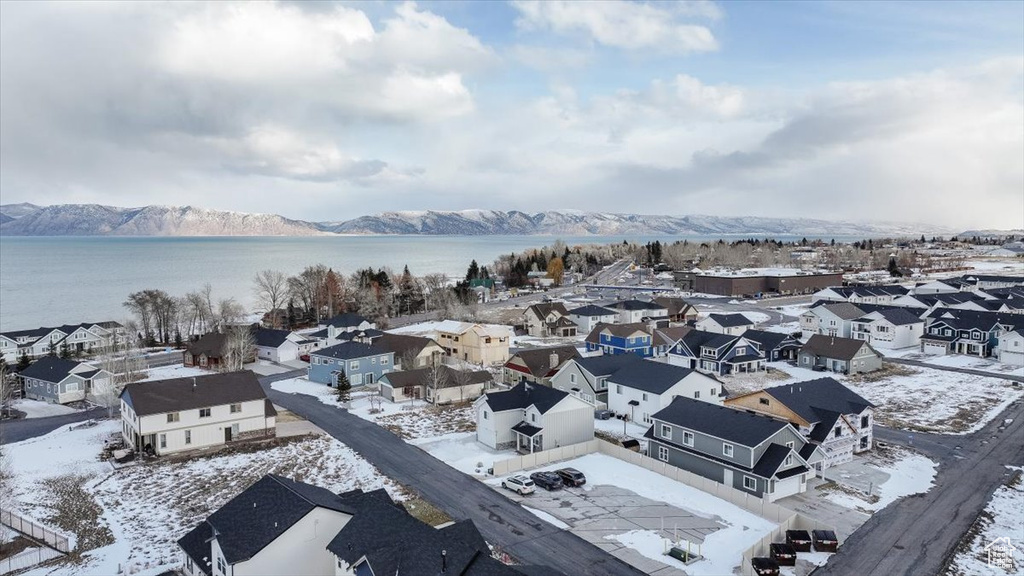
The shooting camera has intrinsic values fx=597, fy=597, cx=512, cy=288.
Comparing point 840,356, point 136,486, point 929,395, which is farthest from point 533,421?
point 840,356

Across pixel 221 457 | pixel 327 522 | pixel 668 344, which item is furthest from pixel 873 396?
pixel 221 457

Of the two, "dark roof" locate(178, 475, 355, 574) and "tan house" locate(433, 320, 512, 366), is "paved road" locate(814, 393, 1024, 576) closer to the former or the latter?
"dark roof" locate(178, 475, 355, 574)

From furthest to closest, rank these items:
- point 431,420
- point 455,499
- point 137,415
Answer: point 431,420
point 137,415
point 455,499

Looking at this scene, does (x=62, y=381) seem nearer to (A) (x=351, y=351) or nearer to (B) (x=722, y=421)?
(A) (x=351, y=351)

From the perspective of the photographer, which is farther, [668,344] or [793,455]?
[668,344]

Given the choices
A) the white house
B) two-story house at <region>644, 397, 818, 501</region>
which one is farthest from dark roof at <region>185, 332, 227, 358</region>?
the white house

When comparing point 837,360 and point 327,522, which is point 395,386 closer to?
point 327,522
